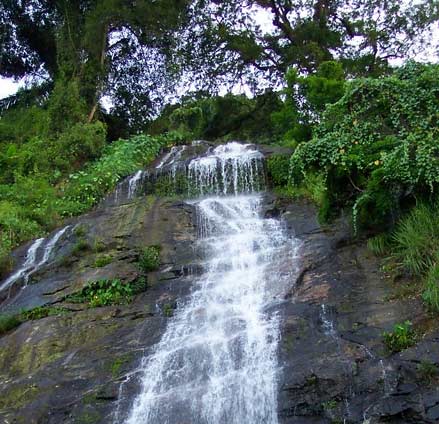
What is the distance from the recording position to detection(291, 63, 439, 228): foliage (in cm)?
805

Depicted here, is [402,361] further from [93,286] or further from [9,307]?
[9,307]

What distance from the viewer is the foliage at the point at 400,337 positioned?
648 centimetres

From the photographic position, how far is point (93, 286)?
375 inches

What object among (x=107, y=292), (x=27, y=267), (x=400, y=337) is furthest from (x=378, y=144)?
(x=27, y=267)

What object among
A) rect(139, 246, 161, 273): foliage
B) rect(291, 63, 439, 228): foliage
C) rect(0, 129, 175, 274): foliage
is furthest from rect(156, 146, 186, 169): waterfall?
rect(291, 63, 439, 228): foliage

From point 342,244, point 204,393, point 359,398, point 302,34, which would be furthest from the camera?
point 302,34

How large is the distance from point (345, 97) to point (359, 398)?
517 centimetres

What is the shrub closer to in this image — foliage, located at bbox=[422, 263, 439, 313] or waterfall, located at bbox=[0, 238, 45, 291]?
waterfall, located at bbox=[0, 238, 45, 291]

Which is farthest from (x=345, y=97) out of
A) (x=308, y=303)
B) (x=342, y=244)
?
(x=308, y=303)

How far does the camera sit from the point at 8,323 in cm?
904

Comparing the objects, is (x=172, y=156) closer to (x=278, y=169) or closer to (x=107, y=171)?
(x=107, y=171)

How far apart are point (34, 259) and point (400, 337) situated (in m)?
7.85

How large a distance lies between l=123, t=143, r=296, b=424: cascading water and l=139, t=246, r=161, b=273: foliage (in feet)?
3.03

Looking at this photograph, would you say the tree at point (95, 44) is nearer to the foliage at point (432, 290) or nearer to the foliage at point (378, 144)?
the foliage at point (378, 144)
